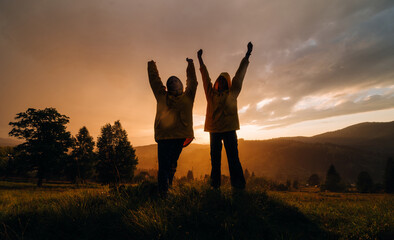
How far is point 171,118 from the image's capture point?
3.66 meters

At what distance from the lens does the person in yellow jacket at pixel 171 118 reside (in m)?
3.54

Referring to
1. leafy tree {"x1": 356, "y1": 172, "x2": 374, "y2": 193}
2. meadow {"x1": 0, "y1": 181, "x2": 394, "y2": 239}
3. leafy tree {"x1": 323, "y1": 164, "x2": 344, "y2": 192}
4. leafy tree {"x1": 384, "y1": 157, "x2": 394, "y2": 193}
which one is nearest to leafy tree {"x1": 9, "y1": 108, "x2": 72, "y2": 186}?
meadow {"x1": 0, "y1": 181, "x2": 394, "y2": 239}

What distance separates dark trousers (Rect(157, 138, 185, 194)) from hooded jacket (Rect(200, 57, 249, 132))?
1.03 meters

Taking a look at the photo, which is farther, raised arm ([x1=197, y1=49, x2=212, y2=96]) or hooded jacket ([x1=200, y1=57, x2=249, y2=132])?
raised arm ([x1=197, y1=49, x2=212, y2=96])

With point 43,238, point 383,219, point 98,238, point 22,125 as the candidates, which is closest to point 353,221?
point 383,219

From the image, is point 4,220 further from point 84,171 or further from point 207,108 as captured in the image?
point 84,171

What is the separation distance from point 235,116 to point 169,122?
5.43ft

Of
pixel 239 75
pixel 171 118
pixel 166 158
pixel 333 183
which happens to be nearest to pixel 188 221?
pixel 166 158

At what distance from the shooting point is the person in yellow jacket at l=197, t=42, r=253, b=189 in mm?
4047

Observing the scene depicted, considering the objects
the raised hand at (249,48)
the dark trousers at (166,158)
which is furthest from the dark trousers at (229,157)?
the raised hand at (249,48)

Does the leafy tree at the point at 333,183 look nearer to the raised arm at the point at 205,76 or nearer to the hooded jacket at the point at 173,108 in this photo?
the raised arm at the point at 205,76

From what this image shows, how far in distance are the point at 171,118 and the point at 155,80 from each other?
3.42 ft

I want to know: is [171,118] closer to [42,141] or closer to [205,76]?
[205,76]

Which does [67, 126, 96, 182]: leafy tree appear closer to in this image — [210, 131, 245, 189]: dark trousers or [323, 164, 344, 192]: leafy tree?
[210, 131, 245, 189]: dark trousers
